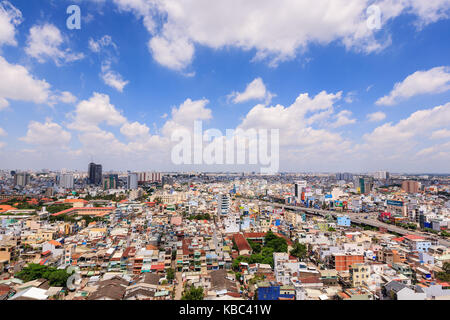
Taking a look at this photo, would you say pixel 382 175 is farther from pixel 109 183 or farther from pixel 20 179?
pixel 20 179

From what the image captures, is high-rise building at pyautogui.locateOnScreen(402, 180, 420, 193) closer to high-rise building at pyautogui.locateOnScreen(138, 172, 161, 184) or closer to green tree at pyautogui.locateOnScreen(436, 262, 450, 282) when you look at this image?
green tree at pyautogui.locateOnScreen(436, 262, 450, 282)

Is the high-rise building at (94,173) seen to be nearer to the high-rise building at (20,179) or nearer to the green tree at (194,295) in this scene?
the high-rise building at (20,179)

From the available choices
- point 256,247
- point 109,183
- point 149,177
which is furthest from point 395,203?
point 149,177

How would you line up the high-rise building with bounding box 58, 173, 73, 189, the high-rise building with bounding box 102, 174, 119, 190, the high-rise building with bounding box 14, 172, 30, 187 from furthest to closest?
the high-rise building with bounding box 58, 173, 73, 189 → the high-rise building with bounding box 102, 174, 119, 190 → the high-rise building with bounding box 14, 172, 30, 187

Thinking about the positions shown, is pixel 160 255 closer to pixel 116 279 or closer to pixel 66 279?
pixel 116 279

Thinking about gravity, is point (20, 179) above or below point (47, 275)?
above

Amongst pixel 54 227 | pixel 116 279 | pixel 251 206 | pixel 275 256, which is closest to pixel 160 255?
pixel 116 279

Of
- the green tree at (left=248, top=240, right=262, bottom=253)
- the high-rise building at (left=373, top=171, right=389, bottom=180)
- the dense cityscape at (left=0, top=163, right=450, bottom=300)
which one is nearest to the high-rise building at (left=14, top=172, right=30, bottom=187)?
the dense cityscape at (left=0, top=163, right=450, bottom=300)

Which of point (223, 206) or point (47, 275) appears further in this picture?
point (223, 206)

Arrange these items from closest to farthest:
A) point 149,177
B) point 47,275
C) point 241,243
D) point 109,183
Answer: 1. point 47,275
2. point 241,243
3. point 109,183
4. point 149,177

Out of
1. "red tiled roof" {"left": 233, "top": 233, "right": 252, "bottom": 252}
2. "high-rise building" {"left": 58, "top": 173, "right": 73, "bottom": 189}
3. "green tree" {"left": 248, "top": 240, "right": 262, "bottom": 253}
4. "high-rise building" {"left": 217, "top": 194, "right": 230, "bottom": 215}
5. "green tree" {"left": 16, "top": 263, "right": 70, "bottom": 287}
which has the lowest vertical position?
"green tree" {"left": 248, "top": 240, "right": 262, "bottom": 253}
